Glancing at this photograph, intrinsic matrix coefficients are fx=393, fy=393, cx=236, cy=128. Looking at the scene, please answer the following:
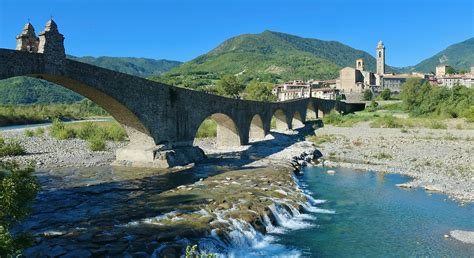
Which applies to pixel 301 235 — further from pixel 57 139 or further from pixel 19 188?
pixel 57 139

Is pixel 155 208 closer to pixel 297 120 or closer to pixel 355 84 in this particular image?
pixel 297 120

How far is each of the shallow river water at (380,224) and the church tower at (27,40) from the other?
11.6 metres

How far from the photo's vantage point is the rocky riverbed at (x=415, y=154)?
67.9 ft

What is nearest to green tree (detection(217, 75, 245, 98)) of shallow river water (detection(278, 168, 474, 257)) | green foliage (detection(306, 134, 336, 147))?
green foliage (detection(306, 134, 336, 147))

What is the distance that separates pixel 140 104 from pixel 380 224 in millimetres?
13180

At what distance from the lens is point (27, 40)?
14922 mm

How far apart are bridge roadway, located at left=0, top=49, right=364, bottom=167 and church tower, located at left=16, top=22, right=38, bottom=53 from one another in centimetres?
65

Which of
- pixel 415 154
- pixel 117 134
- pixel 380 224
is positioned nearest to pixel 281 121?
pixel 117 134

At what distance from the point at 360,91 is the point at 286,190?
355ft

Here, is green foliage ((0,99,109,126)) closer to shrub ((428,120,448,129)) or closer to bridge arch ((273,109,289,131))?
bridge arch ((273,109,289,131))

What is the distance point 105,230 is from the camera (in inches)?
440

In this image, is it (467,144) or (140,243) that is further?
(467,144)

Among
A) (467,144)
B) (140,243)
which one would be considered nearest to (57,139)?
(140,243)

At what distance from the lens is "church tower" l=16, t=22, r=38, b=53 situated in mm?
14805
